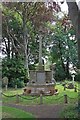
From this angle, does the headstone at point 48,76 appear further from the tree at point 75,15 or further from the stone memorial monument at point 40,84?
the tree at point 75,15

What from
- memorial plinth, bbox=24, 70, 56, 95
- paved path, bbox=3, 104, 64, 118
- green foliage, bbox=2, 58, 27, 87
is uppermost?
green foliage, bbox=2, 58, 27, 87

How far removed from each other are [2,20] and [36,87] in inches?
388

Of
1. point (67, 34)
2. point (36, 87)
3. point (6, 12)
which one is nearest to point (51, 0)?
point (6, 12)

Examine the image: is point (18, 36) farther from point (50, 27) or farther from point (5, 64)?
point (5, 64)

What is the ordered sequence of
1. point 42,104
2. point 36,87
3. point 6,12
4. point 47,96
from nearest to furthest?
point 42,104 < point 47,96 < point 36,87 < point 6,12

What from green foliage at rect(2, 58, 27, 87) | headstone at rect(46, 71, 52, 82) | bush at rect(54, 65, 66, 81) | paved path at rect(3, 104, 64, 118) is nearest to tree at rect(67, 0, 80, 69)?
paved path at rect(3, 104, 64, 118)

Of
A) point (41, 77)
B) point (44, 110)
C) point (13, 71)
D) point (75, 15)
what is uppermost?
point (75, 15)

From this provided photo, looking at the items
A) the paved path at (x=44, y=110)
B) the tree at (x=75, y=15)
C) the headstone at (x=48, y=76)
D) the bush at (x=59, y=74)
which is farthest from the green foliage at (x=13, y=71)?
the tree at (x=75, y=15)

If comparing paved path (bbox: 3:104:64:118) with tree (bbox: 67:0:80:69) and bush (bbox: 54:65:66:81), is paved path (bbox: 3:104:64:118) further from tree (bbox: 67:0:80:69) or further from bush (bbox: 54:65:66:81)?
bush (bbox: 54:65:66:81)

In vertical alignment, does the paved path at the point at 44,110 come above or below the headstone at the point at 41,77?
below

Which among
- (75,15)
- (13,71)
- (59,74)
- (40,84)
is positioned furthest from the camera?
(59,74)

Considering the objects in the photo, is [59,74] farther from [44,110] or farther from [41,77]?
[44,110]

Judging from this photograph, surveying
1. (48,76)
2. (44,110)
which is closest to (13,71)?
(48,76)

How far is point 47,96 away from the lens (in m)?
15.3
